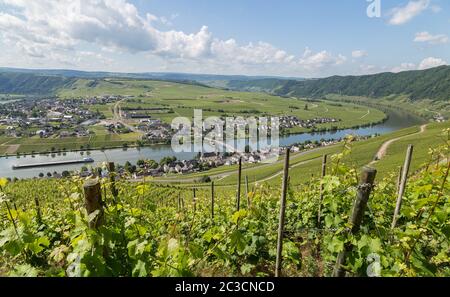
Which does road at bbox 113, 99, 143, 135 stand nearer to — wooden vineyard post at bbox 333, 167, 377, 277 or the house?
the house

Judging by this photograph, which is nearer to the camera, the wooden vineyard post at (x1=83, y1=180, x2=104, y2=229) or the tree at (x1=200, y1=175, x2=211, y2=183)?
the wooden vineyard post at (x1=83, y1=180, x2=104, y2=229)

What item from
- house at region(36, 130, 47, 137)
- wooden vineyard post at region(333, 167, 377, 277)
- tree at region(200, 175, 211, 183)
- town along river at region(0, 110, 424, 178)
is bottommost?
town along river at region(0, 110, 424, 178)

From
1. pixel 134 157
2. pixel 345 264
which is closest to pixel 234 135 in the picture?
pixel 134 157

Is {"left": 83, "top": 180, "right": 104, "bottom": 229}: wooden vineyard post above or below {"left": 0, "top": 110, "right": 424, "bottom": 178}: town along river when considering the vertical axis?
above

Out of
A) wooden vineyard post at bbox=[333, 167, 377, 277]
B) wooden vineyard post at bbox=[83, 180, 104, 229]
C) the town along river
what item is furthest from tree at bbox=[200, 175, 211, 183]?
wooden vineyard post at bbox=[83, 180, 104, 229]

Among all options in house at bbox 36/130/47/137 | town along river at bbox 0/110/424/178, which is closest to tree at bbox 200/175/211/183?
town along river at bbox 0/110/424/178

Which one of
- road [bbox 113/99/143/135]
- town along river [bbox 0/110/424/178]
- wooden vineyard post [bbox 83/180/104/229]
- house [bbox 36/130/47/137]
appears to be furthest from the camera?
road [bbox 113/99/143/135]

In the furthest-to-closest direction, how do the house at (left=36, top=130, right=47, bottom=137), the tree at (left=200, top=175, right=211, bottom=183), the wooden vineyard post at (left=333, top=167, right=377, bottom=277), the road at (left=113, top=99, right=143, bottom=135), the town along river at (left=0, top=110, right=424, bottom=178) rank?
the road at (left=113, top=99, right=143, bottom=135) < the house at (left=36, top=130, right=47, bottom=137) < the town along river at (left=0, top=110, right=424, bottom=178) < the tree at (left=200, top=175, right=211, bottom=183) < the wooden vineyard post at (left=333, top=167, right=377, bottom=277)

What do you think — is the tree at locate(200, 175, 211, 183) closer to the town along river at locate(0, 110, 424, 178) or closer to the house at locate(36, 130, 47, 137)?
the town along river at locate(0, 110, 424, 178)
